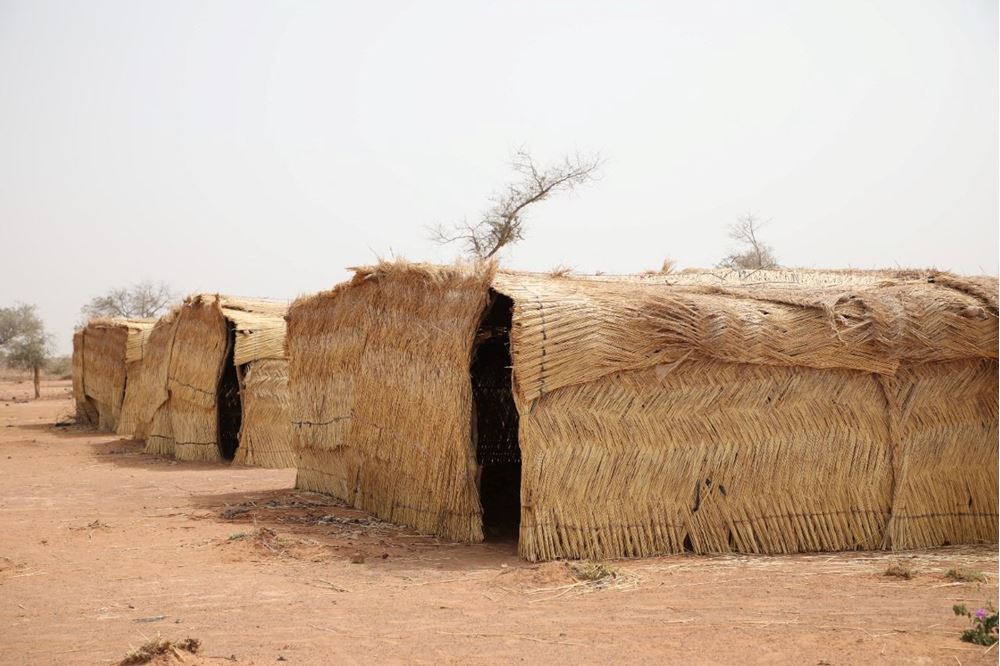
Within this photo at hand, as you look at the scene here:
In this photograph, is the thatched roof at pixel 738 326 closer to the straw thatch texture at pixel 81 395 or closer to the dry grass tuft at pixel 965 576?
the dry grass tuft at pixel 965 576

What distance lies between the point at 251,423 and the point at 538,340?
8.17 m

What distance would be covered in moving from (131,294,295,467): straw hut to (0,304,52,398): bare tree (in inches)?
781

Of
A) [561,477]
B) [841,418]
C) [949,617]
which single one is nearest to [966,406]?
[841,418]

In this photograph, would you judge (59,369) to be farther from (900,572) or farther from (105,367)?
(900,572)

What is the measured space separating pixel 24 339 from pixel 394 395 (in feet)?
122

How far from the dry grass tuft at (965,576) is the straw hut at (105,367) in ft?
51.0

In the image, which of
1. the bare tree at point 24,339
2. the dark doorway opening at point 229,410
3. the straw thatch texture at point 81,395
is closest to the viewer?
the dark doorway opening at point 229,410

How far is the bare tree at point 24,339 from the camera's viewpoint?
116ft

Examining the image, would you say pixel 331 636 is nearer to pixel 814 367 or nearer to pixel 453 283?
pixel 453 283

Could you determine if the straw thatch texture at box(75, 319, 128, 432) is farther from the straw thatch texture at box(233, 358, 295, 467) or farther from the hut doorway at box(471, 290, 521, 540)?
the hut doorway at box(471, 290, 521, 540)

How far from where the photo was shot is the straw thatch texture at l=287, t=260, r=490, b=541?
24.5 feet

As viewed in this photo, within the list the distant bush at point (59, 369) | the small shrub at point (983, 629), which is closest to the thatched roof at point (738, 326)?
the small shrub at point (983, 629)

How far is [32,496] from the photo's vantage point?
1051cm

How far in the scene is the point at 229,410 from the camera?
15.4 metres
